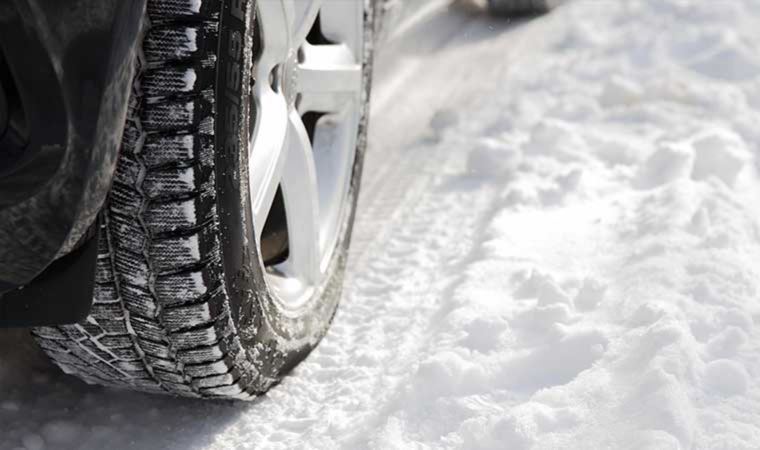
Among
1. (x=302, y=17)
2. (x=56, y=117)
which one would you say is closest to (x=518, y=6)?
(x=302, y=17)

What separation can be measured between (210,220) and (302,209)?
2.15ft

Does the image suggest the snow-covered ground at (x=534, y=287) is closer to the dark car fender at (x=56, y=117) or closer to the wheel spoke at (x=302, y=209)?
the wheel spoke at (x=302, y=209)

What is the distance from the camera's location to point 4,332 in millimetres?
2049

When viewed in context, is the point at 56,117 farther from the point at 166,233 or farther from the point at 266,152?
the point at 266,152

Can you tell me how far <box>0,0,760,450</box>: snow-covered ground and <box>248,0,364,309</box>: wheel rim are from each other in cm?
22

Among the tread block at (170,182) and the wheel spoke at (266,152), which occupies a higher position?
the tread block at (170,182)

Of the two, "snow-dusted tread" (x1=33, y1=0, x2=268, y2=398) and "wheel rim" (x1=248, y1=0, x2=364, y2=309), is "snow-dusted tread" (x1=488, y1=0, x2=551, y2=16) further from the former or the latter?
"snow-dusted tread" (x1=33, y1=0, x2=268, y2=398)

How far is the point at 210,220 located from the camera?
4.82ft

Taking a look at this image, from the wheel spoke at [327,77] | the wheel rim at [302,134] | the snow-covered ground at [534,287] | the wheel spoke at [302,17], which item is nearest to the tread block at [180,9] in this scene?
the wheel rim at [302,134]

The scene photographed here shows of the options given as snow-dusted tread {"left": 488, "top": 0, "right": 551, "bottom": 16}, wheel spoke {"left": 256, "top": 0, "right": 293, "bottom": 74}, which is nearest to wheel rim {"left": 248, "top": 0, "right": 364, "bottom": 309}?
wheel spoke {"left": 256, "top": 0, "right": 293, "bottom": 74}

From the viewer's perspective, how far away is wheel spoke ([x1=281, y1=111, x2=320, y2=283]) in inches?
81.0

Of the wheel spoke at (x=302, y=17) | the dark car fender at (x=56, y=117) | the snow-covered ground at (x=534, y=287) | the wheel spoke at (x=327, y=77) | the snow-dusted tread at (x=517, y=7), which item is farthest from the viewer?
the snow-dusted tread at (x=517, y=7)

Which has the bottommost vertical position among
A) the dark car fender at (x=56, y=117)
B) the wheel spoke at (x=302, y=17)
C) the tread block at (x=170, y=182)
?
the wheel spoke at (x=302, y=17)

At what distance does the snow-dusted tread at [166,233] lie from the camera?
1.35 metres
